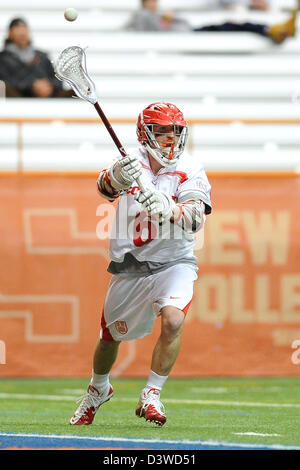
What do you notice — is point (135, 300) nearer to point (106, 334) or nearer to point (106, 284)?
point (106, 334)

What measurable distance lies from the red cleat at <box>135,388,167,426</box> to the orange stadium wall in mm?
4086

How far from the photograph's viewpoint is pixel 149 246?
6.52m

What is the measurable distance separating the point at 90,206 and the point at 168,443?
212 inches

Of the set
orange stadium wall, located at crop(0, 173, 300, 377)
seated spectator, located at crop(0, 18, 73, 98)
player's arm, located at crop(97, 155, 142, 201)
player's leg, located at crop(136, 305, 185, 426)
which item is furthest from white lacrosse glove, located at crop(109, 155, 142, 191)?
seated spectator, located at crop(0, 18, 73, 98)

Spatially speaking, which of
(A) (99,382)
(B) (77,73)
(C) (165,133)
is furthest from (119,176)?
(A) (99,382)

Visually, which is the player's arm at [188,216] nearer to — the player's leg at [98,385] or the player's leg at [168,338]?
the player's leg at [168,338]

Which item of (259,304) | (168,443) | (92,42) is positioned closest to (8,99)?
(92,42)

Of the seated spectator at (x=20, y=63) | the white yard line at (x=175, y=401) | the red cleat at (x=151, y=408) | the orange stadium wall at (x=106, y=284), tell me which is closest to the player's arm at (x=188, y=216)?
the red cleat at (x=151, y=408)

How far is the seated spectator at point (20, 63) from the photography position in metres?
11.7

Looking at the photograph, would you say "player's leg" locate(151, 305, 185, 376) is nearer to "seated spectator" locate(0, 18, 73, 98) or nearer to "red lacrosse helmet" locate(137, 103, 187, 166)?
"red lacrosse helmet" locate(137, 103, 187, 166)

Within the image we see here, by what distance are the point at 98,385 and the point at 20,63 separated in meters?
5.85

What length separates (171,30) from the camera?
13250 mm

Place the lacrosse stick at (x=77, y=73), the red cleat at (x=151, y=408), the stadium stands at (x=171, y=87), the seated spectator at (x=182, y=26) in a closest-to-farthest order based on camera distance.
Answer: the red cleat at (x=151, y=408)
the lacrosse stick at (x=77, y=73)
the stadium stands at (x=171, y=87)
the seated spectator at (x=182, y=26)
